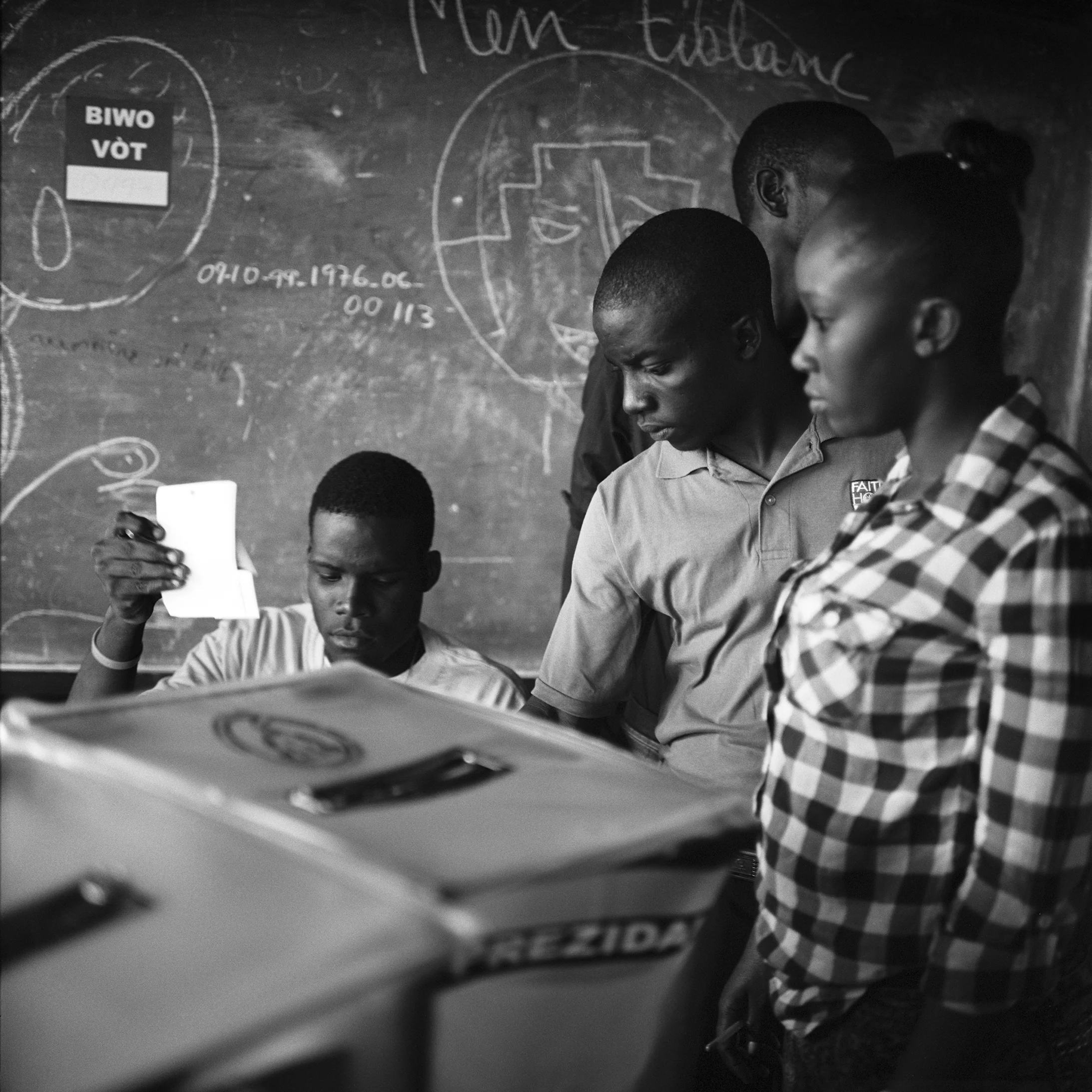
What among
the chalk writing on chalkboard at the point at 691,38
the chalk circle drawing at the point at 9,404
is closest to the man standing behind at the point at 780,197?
the chalk writing on chalkboard at the point at 691,38

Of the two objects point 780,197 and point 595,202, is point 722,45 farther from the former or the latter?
point 780,197

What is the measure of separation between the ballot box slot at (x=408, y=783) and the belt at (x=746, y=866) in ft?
2.18

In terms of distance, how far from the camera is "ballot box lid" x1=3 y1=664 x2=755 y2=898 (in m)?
0.63

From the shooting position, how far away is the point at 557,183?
129 inches

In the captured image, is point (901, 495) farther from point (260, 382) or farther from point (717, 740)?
point (260, 382)

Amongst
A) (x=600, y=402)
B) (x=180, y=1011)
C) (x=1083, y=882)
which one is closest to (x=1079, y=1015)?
(x=1083, y=882)

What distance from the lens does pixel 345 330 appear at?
3.30 m

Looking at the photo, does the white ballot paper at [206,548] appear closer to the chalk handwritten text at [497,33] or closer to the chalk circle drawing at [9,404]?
the chalk circle drawing at [9,404]

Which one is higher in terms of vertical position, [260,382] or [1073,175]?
[1073,175]

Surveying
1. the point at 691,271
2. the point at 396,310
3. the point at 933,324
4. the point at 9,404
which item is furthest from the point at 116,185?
the point at 933,324

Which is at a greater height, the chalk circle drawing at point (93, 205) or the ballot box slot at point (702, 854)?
the chalk circle drawing at point (93, 205)

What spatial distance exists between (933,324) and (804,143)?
3.69ft

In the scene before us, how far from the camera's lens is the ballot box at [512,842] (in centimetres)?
61

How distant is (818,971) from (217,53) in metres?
2.85
